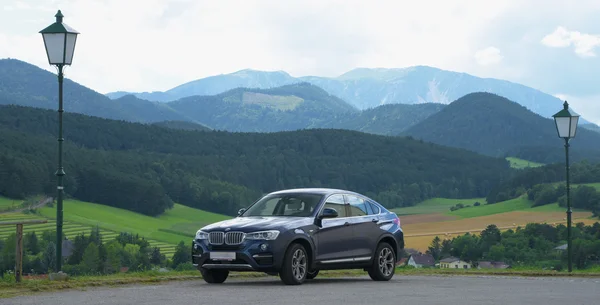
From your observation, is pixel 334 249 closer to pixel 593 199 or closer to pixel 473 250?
pixel 473 250

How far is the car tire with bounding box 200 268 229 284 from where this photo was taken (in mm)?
17381

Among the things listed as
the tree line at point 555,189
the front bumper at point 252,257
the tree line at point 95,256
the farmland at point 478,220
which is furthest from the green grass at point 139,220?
the front bumper at point 252,257

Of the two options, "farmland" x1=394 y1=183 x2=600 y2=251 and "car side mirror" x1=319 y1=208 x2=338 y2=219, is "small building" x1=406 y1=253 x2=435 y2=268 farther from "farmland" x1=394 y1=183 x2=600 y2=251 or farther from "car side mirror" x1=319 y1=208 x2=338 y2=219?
"car side mirror" x1=319 y1=208 x2=338 y2=219

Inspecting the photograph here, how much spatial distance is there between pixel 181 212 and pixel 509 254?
4114 inches

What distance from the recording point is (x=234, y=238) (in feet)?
53.5

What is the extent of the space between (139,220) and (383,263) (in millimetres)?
130107

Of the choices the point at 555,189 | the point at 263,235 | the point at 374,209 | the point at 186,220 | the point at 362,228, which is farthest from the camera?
the point at 555,189

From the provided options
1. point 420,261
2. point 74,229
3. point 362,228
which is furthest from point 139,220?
point 362,228

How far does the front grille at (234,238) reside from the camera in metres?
16.3

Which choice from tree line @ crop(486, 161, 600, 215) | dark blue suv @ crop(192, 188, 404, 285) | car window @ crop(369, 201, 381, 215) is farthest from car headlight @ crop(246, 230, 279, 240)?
tree line @ crop(486, 161, 600, 215)

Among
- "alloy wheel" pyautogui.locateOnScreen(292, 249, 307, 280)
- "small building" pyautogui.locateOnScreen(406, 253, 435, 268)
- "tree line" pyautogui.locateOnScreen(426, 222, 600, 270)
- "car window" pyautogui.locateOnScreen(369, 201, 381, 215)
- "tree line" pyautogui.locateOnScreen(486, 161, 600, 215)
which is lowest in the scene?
"small building" pyautogui.locateOnScreen(406, 253, 435, 268)

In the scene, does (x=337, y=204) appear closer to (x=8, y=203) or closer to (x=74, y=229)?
(x=74, y=229)

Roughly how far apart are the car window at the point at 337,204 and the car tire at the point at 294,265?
4.35ft

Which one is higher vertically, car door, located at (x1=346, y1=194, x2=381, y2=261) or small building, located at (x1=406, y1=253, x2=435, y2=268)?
car door, located at (x1=346, y1=194, x2=381, y2=261)
